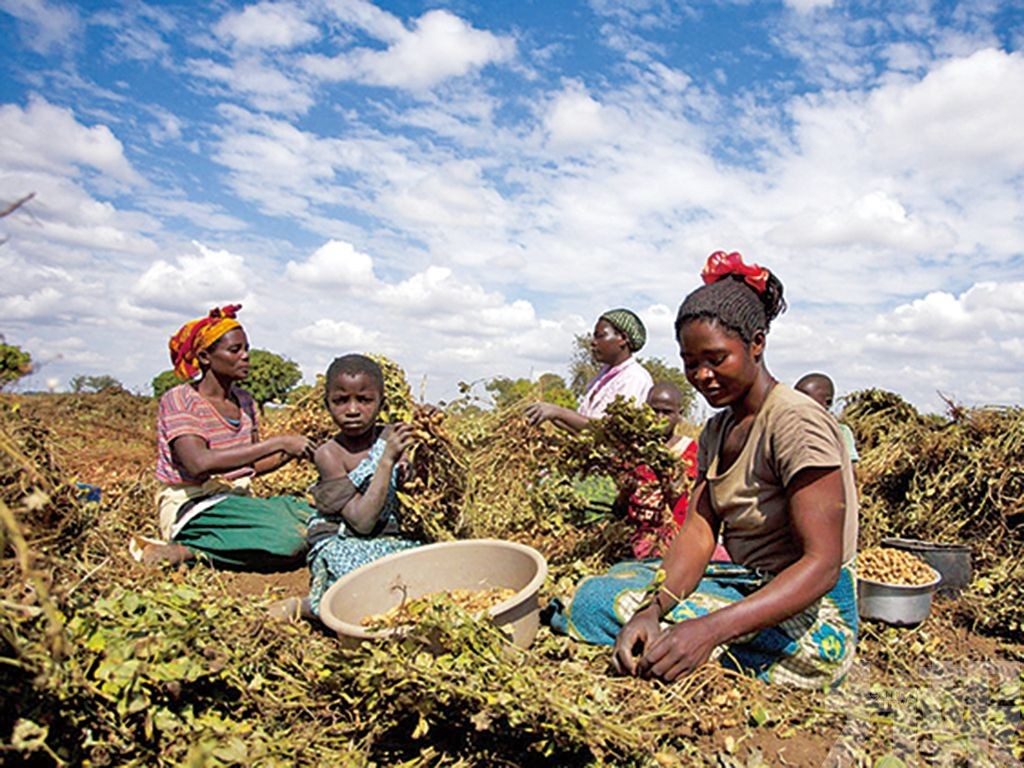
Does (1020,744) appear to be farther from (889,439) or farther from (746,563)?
(889,439)

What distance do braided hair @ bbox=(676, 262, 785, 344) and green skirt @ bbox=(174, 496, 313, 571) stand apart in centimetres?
283

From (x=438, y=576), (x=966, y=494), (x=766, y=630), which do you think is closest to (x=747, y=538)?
(x=766, y=630)

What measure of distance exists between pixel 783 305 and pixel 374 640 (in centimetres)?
188

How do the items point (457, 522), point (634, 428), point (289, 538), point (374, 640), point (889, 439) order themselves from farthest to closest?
point (889, 439) < point (289, 538) < point (457, 522) < point (634, 428) < point (374, 640)

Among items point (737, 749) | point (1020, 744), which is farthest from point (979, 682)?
point (737, 749)

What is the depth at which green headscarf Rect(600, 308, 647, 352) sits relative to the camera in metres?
5.00

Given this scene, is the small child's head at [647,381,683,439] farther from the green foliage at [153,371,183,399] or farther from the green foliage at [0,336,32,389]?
the green foliage at [153,371,183,399]

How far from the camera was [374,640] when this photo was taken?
7.42 feet

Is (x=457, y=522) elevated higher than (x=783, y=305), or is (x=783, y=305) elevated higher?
(x=783, y=305)

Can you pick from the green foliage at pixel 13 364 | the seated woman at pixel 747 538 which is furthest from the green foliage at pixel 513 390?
the green foliage at pixel 13 364

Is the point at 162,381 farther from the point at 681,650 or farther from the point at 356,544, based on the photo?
the point at 681,650

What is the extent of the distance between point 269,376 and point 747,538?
1152cm

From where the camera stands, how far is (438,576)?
3162 mm

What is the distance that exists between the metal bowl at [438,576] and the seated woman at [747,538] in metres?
0.27
